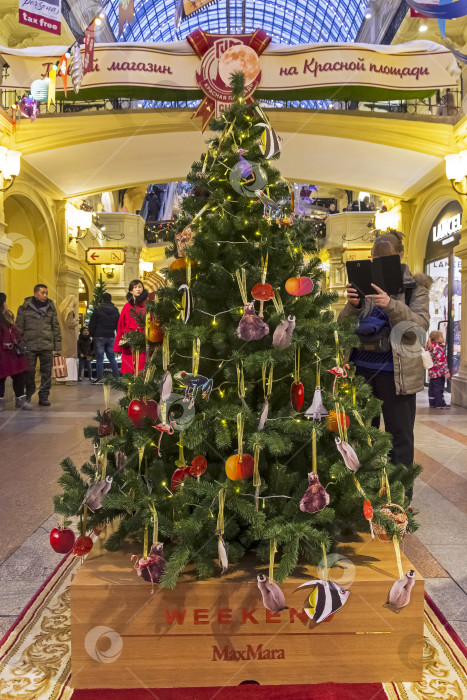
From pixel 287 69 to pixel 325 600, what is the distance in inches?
314

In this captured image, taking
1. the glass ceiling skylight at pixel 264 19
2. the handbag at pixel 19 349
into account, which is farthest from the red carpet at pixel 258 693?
the glass ceiling skylight at pixel 264 19

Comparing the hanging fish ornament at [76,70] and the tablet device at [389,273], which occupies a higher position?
the hanging fish ornament at [76,70]

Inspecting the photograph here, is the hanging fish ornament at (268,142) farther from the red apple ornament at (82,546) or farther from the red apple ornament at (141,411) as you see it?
the red apple ornament at (82,546)

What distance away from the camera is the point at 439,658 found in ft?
6.04

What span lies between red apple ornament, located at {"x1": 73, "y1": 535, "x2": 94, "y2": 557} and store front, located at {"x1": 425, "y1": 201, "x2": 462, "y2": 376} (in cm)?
902

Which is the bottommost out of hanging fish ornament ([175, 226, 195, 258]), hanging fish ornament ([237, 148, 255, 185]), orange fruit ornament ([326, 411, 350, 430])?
orange fruit ornament ([326, 411, 350, 430])

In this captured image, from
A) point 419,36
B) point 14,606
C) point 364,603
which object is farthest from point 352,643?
point 419,36

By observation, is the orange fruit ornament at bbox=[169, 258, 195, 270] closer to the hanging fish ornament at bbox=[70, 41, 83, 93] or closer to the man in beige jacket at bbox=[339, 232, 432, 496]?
the man in beige jacket at bbox=[339, 232, 432, 496]

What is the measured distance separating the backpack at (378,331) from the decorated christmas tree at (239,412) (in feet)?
2.71

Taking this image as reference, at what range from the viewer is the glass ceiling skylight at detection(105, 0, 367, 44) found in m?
18.9

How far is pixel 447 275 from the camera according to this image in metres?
10.5

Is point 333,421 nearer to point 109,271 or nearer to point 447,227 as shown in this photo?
point 447,227

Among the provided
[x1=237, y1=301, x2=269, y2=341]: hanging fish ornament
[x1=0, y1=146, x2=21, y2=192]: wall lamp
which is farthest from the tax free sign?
[x1=237, y1=301, x2=269, y2=341]: hanging fish ornament

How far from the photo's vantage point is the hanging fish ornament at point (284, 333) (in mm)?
1869
